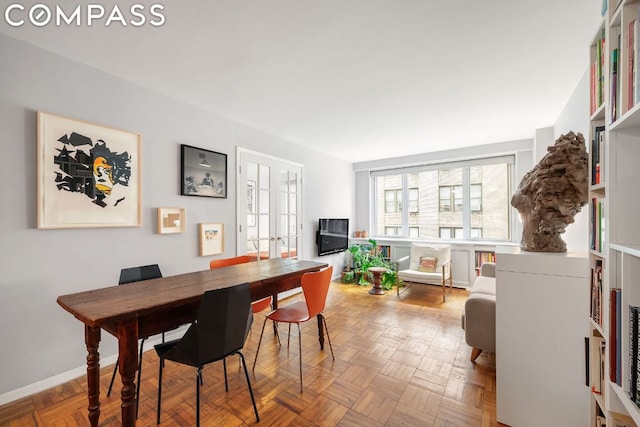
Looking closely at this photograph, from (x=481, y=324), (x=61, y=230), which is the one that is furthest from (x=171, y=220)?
(x=481, y=324)

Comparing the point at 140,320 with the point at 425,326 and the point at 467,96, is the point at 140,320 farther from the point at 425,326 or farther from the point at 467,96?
the point at 467,96

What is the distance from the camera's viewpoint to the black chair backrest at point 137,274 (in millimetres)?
2189

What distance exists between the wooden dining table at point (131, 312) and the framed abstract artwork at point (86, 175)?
2.92 ft

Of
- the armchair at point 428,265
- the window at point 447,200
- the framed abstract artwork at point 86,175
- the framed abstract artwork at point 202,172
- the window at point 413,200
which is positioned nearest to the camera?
the framed abstract artwork at point 86,175

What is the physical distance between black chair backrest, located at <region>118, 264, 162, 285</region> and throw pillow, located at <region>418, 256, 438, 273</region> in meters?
4.05

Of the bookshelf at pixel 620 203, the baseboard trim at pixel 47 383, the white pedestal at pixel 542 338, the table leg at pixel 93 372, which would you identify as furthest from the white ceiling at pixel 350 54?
the baseboard trim at pixel 47 383

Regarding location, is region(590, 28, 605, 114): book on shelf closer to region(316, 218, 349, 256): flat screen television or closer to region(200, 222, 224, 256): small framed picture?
region(200, 222, 224, 256): small framed picture

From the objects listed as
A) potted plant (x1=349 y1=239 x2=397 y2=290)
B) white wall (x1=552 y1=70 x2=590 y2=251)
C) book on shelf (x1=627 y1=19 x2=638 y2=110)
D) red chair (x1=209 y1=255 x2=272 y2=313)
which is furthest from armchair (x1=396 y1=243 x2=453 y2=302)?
book on shelf (x1=627 y1=19 x2=638 y2=110)

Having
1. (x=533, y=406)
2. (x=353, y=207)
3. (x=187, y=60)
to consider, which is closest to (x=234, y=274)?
(x=187, y=60)

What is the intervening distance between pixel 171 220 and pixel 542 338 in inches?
129

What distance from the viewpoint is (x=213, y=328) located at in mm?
1583

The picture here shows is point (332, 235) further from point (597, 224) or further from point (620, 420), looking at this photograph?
point (620, 420)

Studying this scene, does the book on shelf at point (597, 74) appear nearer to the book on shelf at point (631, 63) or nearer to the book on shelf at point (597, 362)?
the book on shelf at point (631, 63)

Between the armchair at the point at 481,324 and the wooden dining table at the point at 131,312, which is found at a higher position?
the wooden dining table at the point at 131,312
